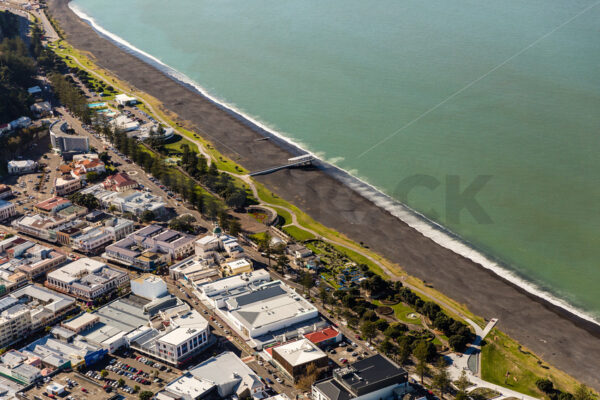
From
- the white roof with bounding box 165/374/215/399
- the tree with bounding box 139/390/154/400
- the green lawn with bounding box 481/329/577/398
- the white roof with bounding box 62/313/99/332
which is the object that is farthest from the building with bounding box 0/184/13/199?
the green lawn with bounding box 481/329/577/398

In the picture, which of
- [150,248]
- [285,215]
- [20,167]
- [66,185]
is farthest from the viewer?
[20,167]

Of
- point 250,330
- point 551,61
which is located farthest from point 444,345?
point 551,61

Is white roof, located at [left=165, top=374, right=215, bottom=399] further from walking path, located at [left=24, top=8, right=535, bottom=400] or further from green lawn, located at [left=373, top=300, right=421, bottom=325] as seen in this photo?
walking path, located at [left=24, top=8, right=535, bottom=400]

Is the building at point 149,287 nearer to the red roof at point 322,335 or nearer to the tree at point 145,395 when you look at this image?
the tree at point 145,395

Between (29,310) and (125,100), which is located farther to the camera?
(125,100)

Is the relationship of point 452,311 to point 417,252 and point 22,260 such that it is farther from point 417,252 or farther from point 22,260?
point 22,260

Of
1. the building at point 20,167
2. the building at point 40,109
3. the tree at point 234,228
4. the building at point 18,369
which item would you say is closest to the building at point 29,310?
the building at point 18,369

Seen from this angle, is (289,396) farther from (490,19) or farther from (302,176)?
(490,19)

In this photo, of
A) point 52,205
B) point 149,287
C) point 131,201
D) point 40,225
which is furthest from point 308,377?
point 52,205
